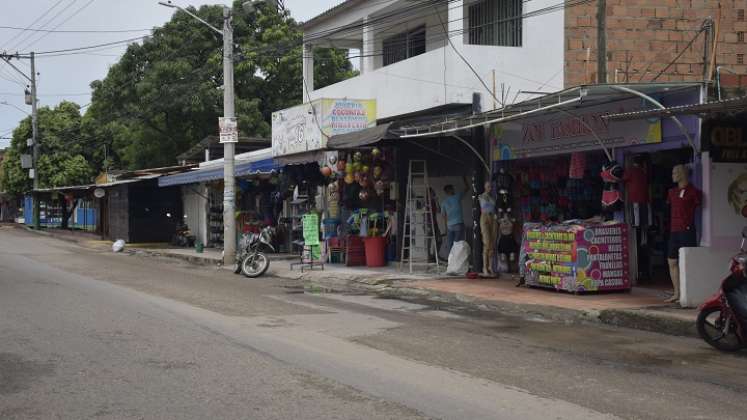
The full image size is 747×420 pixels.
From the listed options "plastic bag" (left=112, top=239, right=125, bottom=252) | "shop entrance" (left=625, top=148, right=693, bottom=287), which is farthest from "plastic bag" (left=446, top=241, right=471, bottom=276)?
"plastic bag" (left=112, top=239, right=125, bottom=252)

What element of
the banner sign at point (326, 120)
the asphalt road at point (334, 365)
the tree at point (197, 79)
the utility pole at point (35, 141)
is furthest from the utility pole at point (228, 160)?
the utility pole at point (35, 141)

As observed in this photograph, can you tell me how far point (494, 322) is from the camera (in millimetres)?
11648

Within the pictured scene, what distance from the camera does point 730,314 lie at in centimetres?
897

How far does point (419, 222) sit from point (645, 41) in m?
6.58

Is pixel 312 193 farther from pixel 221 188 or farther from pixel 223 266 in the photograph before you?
pixel 221 188

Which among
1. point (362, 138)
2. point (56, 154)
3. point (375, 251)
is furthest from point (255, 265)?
point (56, 154)

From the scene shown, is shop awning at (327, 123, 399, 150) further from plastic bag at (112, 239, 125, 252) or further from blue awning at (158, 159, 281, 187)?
plastic bag at (112, 239, 125, 252)

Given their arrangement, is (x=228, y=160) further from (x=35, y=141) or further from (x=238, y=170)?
(x=35, y=141)

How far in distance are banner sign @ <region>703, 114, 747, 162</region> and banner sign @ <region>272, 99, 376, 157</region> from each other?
32.7 feet

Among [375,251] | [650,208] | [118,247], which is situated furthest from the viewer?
[118,247]

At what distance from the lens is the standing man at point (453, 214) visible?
58.1ft

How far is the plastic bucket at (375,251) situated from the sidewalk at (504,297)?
315 mm

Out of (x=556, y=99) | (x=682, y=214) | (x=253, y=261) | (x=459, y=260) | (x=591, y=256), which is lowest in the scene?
(x=253, y=261)

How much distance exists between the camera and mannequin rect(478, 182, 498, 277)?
16578 millimetres
